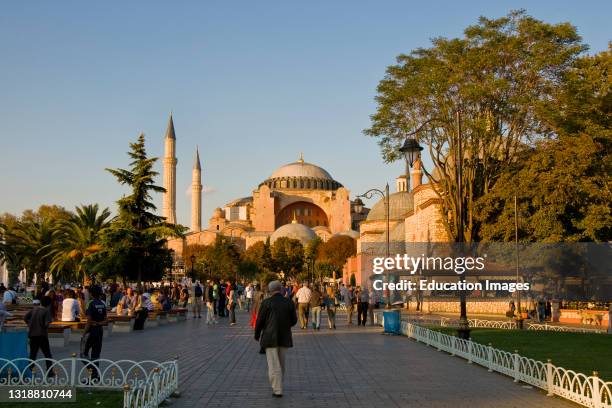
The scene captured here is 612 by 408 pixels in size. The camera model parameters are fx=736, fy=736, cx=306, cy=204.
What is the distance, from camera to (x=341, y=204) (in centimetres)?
11938

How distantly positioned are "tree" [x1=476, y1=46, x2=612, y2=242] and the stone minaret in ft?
214

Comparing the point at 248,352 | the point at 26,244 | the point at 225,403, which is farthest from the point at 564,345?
the point at 26,244

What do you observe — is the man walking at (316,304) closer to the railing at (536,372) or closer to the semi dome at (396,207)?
the railing at (536,372)

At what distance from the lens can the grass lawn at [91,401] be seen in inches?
311

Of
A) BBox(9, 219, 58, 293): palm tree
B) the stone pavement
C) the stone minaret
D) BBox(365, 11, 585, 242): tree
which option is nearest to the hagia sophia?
the stone minaret

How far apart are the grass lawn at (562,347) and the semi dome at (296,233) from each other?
8262cm

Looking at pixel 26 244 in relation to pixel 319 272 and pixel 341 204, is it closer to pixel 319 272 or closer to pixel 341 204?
pixel 319 272

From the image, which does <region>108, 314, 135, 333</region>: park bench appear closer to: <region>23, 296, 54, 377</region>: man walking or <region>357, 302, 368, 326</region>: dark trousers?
<region>357, 302, 368, 326</region>: dark trousers

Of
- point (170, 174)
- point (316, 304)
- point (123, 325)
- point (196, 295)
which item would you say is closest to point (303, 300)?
point (316, 304)

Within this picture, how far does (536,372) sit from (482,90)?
21.2 m

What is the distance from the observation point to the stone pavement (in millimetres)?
8750

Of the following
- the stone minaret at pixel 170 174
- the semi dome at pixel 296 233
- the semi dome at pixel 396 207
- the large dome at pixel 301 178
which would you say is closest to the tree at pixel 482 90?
the semi dome at pixel 396 207

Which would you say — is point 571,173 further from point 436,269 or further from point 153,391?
point 153,391

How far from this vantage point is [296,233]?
106000mm
